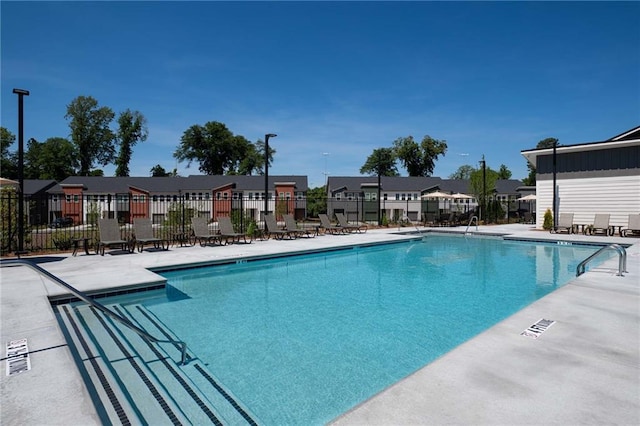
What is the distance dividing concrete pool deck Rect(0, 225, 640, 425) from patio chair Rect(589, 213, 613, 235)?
44.2 feet

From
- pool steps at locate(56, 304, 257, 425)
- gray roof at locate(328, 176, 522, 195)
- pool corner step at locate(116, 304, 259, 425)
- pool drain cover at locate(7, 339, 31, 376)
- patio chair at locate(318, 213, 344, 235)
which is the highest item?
gray roof at locate(328, 176, 522, 195)

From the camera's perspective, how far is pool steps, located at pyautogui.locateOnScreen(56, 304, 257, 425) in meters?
2.87

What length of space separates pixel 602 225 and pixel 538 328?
15.7 m

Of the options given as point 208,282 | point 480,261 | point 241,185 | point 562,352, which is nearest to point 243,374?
point 562,352

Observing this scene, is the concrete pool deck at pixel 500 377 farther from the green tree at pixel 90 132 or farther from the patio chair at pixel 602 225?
the green tree at pixel 90 132

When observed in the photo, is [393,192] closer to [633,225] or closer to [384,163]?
[384,163]

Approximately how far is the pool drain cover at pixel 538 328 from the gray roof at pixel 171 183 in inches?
1537

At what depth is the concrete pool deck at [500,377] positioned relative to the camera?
237cm

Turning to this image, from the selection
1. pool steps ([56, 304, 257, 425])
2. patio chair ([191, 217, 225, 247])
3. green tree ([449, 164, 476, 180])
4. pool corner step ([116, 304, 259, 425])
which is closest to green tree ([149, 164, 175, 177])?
patio chair ([191, 217, 225, 247])

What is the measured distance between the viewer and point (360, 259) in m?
11.4

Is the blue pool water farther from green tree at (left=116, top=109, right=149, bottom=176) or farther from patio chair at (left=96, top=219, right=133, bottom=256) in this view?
green tree at (left=116, top=109, right=149, bottom=176)

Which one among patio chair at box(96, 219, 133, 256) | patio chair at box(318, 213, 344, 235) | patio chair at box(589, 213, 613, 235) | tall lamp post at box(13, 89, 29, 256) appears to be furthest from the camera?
patio chair at box(318, 213, 344, 235)

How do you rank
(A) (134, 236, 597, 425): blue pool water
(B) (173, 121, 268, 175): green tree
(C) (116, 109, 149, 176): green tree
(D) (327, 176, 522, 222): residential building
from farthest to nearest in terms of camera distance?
(B) (173, 121, 268, 175): green tree → (C) (116, 109, 149, 176): green tree → (D) (327, 176, 522, 222): residential building → (A) (134, 236, 597, 425): blue pool water

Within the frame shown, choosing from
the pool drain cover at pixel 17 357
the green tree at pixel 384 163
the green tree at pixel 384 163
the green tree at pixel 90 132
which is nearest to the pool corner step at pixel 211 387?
the pool drain cover at pixel 17 357
